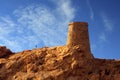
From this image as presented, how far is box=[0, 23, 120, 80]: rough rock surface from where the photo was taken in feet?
144

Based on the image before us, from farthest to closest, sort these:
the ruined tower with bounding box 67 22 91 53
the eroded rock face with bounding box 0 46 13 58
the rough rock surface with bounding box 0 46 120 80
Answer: the eroded rock face with bounding box 0 46 13 58 < the ruined tower with bounding box 67 22 91 53 < the rough rock surface with bounding box 0 46 120 80

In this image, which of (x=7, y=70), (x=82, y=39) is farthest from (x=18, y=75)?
(x=82, y=39)

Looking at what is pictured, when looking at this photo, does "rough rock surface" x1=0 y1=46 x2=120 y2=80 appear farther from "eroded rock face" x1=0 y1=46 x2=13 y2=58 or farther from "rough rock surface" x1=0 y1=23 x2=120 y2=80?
"eroded rock face" x1=0 y1=46 x2=13 y2=58

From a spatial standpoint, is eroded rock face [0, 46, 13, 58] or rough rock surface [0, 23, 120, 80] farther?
eroded rock face [0, 46, 13, 58]

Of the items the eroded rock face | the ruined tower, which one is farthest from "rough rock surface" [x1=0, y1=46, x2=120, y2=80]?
the eroded rock face

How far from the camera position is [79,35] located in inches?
1757

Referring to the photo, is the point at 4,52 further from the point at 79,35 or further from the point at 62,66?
the point at 79,35

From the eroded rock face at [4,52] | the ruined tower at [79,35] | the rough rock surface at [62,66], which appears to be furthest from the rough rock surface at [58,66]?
the eroded rock face at [4,52]

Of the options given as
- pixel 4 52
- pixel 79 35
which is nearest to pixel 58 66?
pixel 79 35

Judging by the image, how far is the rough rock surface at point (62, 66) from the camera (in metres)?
43.8

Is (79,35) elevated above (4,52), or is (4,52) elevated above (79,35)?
(79,35)

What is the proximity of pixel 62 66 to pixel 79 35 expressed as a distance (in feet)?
12.2

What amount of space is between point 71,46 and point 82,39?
4.63 ft

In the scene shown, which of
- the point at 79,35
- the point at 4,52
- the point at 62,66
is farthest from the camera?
the point at 4,52
